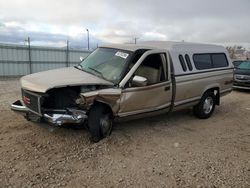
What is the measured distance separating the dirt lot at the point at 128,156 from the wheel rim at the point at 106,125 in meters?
0.14

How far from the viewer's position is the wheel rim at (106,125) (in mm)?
5017

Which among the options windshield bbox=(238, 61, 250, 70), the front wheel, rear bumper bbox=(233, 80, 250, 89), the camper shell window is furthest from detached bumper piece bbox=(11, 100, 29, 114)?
windshield bbox=(238, 61, 250, 70)

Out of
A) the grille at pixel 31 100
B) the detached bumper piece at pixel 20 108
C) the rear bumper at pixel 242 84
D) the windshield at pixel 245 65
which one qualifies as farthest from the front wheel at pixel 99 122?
the windshield at pixel 245 65

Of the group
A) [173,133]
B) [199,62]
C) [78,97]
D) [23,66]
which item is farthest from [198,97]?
[23,66]

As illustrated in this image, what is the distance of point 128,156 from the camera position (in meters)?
4.55

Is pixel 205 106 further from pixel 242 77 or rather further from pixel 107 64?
pixel 242 77

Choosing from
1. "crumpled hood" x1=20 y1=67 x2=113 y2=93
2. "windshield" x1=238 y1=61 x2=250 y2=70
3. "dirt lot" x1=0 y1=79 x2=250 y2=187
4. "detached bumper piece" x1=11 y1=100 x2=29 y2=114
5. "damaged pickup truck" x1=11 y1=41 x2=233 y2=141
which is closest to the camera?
"dirt lot" x1=0 y1=79 x2=250 y2=187

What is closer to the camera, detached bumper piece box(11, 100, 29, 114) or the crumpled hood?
the crumpled hood

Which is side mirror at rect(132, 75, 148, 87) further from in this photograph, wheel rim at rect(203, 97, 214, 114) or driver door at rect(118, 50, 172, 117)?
wheel rim at rect(203, 97, 214, 114)

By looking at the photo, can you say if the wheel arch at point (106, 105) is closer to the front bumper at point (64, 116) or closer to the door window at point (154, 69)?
the front bumper at point (64, 116)

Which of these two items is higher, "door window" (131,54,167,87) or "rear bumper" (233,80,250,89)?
"door window" (131,54,167,87)

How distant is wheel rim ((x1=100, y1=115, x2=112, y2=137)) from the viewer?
16.5ft

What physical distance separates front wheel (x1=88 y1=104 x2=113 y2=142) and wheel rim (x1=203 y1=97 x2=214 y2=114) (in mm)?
3193

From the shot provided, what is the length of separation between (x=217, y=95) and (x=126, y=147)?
3.85 metres
